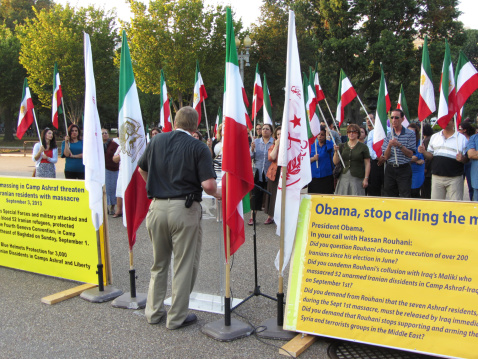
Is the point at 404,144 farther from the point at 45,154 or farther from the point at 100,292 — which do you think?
the point at 45,154

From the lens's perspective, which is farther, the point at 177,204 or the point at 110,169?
the point at 110,169

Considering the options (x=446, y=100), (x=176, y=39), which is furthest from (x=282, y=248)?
(x=176, y=39)

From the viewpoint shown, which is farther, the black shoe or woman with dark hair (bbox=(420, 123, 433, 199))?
woman with dark hair (bbox=(420, 123, 433, 199))

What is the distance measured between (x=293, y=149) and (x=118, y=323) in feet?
8.07

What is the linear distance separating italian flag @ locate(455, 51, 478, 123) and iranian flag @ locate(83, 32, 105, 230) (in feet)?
19.6

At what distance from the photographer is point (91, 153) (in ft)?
17.2

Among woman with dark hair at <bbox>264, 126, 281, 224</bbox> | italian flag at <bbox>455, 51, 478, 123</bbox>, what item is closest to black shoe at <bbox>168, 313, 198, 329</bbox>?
woman with dark hair at <bbox>264, 126, 281, 224</bbox>

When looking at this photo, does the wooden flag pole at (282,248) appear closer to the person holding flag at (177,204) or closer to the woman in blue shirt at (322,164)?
the person holding flag at (177,204)

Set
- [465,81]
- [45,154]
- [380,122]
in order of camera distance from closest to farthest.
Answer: [465,81]
[380,122]
[45,154]

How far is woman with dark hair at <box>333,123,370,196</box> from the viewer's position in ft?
24.4

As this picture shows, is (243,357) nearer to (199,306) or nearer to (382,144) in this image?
(199,306)

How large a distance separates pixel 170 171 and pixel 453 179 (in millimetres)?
5366

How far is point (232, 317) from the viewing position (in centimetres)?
451

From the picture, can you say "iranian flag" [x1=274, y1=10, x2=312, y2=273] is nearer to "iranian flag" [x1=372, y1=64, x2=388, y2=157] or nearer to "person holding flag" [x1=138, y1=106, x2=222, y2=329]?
"person holding flag" [x1=138, y1=106, x2=222, y2=329]
